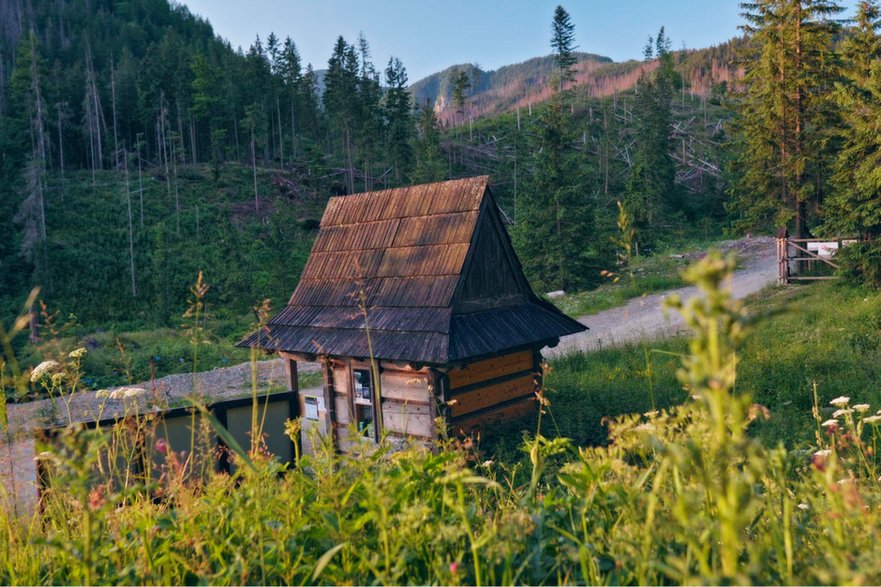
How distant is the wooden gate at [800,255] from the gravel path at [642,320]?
2.85 ft

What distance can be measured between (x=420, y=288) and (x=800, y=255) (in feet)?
66.7

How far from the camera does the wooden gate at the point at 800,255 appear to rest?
21906mm

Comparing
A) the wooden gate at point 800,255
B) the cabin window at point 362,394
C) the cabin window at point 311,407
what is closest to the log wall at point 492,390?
the cabin window at point 362,394

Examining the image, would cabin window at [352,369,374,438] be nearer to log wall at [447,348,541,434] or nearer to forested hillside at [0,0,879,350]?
log wall at [447,348,541,434]

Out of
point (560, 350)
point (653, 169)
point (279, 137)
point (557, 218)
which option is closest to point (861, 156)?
point (560, 350)

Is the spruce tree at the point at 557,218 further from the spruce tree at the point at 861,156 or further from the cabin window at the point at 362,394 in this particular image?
the cabin window at the point at 362,394

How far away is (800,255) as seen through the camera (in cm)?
2397

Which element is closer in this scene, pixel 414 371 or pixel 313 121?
pixel 414 371

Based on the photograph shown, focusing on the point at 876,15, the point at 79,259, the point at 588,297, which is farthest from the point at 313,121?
the point at 876,15

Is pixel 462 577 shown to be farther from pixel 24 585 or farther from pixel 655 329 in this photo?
pixel 655 329

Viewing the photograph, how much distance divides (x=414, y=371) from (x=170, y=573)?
25.3 feet

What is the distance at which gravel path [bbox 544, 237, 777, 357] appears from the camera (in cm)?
1732

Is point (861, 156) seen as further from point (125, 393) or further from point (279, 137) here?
point (279, 137)

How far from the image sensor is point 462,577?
1.93 meters
